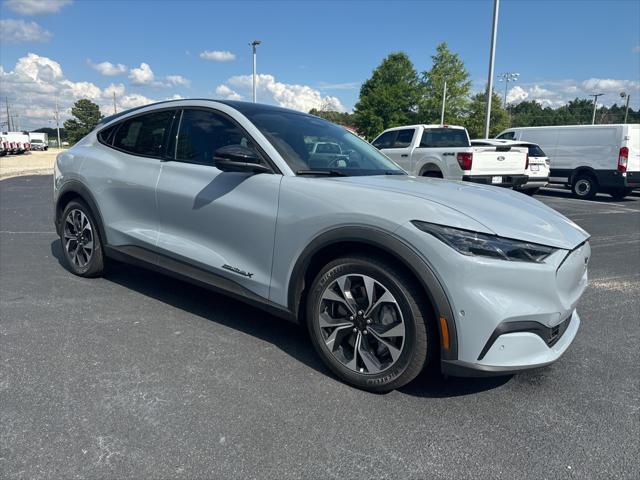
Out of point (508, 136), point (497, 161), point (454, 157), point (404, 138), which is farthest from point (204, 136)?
point (508, 136)

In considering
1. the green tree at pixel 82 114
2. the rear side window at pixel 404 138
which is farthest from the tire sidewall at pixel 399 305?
the green tree at pixel 82 114

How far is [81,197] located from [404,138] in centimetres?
877

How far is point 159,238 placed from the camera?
3662 millimetres

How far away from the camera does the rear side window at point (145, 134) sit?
3809 millimetres

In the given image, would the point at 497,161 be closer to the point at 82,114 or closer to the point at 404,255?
the point at 404,255

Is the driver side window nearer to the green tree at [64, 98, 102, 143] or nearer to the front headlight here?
the front headlight

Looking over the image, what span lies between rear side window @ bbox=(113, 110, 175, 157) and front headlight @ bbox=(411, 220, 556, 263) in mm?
2474

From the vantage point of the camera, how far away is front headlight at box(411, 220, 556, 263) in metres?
2.28

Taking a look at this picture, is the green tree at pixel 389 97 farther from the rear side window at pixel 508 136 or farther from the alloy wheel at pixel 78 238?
the alloy wheel at pixel 78 238

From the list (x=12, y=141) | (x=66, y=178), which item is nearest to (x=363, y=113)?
(x=12, y=141)

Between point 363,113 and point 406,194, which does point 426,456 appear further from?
point 363,113

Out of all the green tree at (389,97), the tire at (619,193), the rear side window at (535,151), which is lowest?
the tire at (619,193)

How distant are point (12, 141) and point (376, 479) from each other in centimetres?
4727

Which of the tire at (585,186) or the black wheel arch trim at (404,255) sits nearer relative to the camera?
the black wheel arch trim at (404,255)
